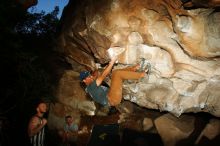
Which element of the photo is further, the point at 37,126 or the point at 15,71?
the point at 15,71

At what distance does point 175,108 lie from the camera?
920 centimetres

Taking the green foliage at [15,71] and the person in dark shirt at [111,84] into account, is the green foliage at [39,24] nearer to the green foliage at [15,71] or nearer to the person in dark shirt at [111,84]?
the green foliage at [15,71]

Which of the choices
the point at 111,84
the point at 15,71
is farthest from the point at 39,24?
the point at 111,84

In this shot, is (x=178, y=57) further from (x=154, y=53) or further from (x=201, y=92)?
(x=201, y=92)

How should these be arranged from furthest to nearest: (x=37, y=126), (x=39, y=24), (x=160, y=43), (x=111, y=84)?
1. (x=39, y=24)
2. (x=160, y=43)
3. (x=111, y=84)
4. (x=37, y=126)

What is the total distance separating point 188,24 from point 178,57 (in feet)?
4.78

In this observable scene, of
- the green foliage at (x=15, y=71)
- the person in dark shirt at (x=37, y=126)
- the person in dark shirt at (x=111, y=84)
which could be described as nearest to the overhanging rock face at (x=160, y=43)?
the person in dark shirt at (x=111, y=84)

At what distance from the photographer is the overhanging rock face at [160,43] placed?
275 inches

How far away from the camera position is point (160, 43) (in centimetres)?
793

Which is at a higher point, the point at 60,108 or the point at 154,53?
the point at 154,53

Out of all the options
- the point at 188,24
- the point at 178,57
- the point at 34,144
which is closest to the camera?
the point at 188,24

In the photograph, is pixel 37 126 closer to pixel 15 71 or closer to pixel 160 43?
pixel 15 71

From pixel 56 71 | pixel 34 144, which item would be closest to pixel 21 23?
pixel 56 71

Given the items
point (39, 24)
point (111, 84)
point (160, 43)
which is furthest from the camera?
point (39, 24)
